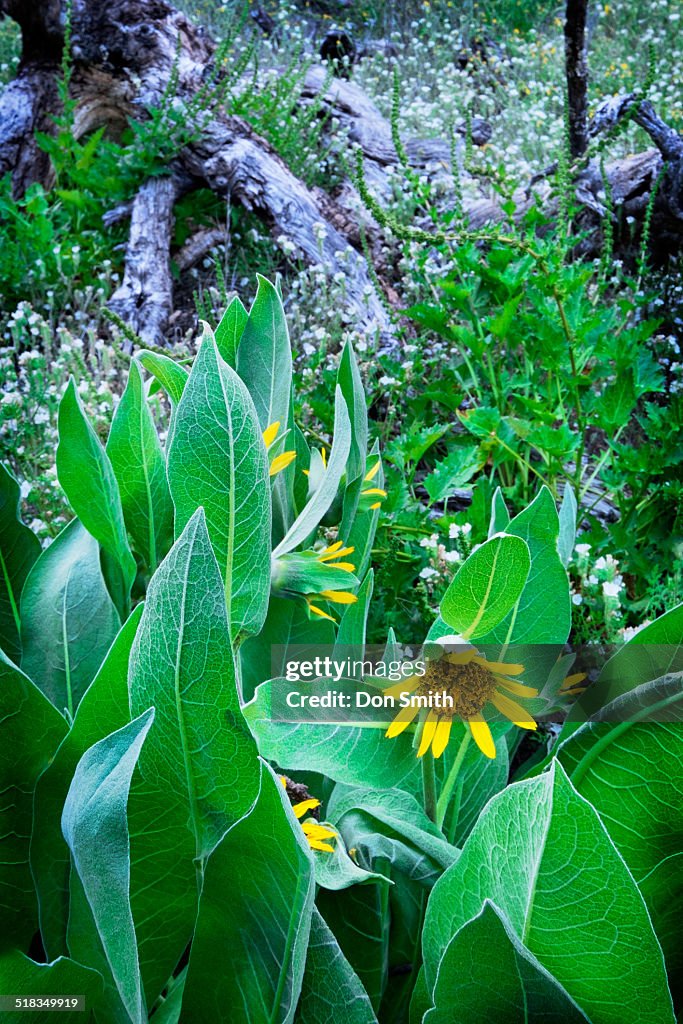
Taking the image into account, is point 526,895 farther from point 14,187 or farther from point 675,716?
point 14,187

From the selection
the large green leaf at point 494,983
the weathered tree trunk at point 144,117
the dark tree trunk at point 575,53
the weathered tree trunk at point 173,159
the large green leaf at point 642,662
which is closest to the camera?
the large green leaf at point 494,983

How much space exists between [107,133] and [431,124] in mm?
1413

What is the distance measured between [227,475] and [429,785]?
203mm

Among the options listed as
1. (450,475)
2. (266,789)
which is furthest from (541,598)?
(450,475)

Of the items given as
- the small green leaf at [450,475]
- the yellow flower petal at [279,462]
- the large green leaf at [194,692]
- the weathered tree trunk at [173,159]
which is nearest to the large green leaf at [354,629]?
the yellow flower petal at [279,462]

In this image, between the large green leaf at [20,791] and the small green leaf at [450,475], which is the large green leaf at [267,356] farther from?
the small green leaf at [450,475]

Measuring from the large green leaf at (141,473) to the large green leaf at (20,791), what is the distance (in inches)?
7.6

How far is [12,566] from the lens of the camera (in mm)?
586

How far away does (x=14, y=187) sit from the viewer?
3639 mm

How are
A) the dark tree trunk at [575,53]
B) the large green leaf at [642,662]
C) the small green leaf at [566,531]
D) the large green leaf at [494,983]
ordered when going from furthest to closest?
the dark tree trunk at [575,53] → the small green leaf at [566,531] → the large green leaf at [642,662] → the large green leaf at [494,983]

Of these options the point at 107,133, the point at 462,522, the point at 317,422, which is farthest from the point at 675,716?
the point at 107,133

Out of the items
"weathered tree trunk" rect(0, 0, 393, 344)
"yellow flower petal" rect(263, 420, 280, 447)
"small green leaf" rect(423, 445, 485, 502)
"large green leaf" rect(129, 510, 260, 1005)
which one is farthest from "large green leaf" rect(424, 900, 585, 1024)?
"weathered tree trunk" rect(0, 0, 393, 344)

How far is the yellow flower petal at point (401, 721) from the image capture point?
47 cm

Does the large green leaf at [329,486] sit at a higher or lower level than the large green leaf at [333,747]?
higher
